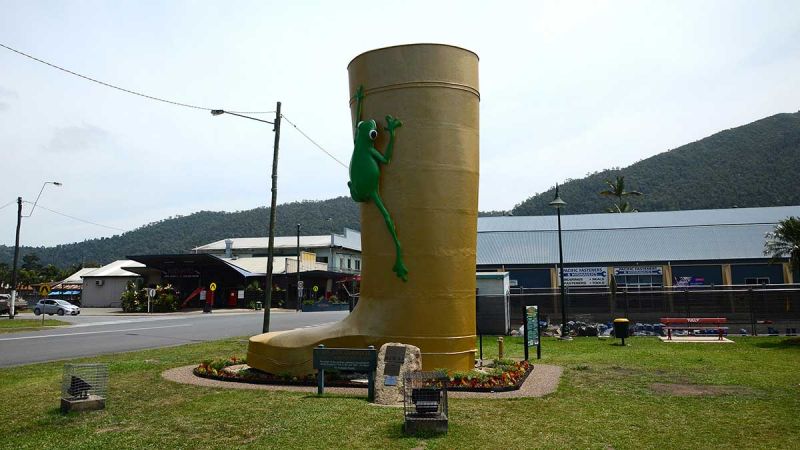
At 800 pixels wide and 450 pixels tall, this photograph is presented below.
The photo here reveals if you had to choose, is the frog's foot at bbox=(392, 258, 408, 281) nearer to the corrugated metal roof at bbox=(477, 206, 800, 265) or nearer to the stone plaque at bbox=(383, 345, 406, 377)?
the stone plaque at bbox=(383, 345, 406, 377)

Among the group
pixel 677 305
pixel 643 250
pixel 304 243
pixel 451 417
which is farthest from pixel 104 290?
pixel 451 417

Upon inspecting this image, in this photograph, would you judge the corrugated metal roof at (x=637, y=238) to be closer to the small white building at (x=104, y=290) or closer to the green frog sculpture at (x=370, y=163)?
the green frog sculpture at (x=370, y=163)

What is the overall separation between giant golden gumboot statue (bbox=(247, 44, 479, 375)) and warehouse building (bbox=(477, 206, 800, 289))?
2827 cm

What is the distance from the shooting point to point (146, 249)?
16175cm

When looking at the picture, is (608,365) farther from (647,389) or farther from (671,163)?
(671,163)

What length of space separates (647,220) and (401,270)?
40.1 meters

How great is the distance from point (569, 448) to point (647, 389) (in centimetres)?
513

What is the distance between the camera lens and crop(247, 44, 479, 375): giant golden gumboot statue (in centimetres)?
1270

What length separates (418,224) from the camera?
503 inches

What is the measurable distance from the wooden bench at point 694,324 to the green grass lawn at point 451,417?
27.7 ft

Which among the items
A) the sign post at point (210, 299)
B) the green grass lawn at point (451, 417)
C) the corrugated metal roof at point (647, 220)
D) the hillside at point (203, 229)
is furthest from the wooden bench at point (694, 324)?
the hillside at point (203, 229)

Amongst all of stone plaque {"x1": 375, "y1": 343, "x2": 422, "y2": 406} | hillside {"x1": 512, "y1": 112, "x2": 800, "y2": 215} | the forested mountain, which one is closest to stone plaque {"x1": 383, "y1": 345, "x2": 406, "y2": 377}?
stone plaque {"x1": 375, "y1": 343, "x2": 422, "y2": 406}

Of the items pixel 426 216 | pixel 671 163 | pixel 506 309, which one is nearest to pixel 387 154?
pixel 426 216

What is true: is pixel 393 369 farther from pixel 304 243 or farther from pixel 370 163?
pixel 304 243
